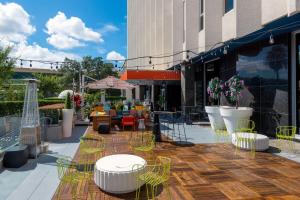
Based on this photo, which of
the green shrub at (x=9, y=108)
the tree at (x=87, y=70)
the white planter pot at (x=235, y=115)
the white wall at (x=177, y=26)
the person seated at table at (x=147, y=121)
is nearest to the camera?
the white planter pot at (x=235, y=115)

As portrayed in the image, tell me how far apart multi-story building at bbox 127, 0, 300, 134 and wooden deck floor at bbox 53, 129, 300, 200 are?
321 centimetres

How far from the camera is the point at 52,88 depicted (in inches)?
1537

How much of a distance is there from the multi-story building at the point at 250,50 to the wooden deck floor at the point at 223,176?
3.21 metres

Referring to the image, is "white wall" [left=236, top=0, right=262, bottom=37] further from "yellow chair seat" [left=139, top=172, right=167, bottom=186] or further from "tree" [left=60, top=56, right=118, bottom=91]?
"tree" [left=60, top=56, right=118, bottom=91]

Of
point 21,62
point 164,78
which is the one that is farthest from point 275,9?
point 21,62

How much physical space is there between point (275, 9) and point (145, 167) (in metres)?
7.20

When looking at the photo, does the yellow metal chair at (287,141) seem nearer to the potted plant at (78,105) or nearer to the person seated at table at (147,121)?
the person seated at table at (147,121)

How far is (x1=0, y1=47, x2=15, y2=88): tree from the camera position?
17.5 m

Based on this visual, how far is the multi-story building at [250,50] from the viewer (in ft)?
31.2

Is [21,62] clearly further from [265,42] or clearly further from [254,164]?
[254,164]

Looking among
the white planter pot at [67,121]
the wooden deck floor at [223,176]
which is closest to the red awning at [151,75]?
the white planter pot at [67,121]

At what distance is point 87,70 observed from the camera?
185 ft

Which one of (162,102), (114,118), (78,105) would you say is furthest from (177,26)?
(78,105)

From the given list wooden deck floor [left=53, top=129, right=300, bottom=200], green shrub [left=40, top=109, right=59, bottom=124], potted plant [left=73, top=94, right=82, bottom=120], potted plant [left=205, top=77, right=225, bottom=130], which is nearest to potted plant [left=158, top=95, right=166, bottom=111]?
potted plant [left=73, top=94, right=82, bottom=120]
